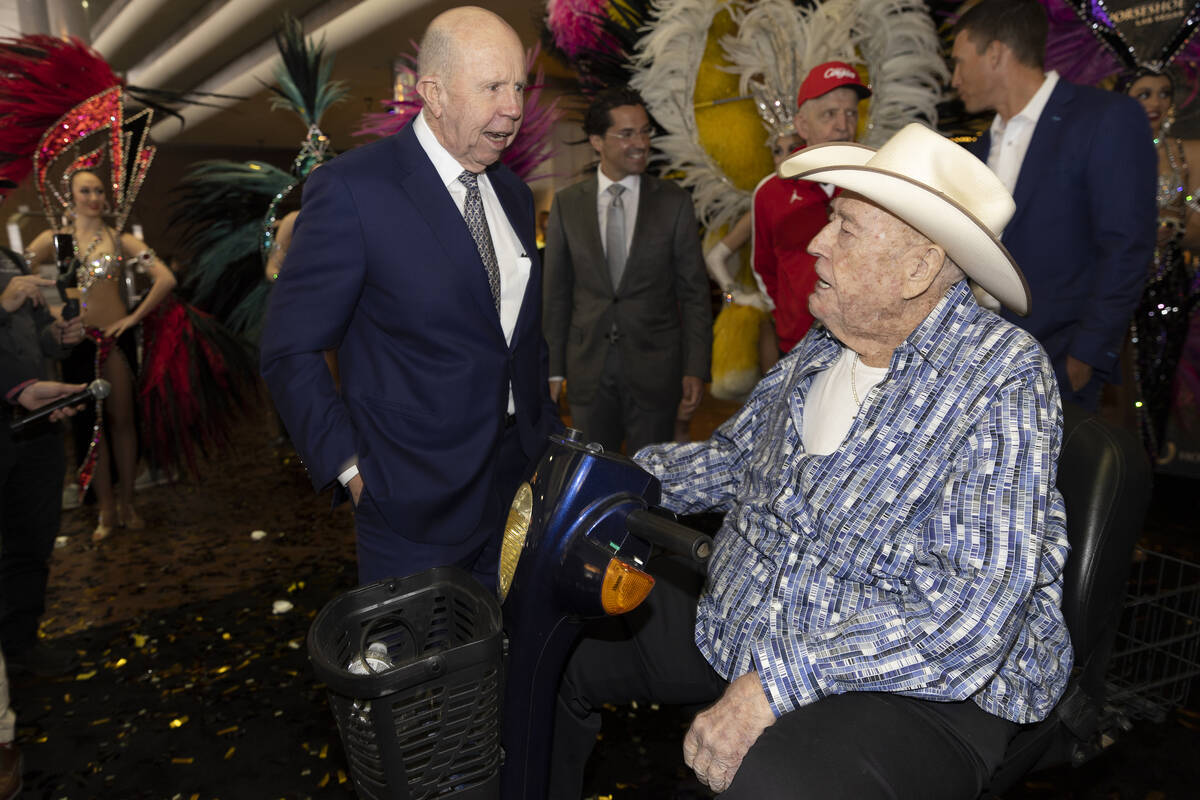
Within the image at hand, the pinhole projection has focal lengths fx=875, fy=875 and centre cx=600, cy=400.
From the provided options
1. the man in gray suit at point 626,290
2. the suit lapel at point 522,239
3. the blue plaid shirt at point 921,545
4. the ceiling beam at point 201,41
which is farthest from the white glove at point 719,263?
the ceiling beam at point 201,41

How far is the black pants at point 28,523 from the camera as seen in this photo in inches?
112

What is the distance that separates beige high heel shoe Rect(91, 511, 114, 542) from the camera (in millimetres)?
4500

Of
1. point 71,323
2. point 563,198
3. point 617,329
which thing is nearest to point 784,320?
point 617,329

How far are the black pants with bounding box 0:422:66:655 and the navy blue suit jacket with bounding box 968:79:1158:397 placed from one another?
3151 mm

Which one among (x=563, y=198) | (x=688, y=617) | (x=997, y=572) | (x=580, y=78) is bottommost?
(x=688, y=617)

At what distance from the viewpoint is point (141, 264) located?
15.4ft

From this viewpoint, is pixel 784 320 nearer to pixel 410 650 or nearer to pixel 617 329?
pixel 617 329

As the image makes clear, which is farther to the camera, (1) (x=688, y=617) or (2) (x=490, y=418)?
(2) (x=490, y=418)

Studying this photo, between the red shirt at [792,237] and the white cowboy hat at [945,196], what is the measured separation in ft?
4.52

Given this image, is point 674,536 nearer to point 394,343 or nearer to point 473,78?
point 394,343

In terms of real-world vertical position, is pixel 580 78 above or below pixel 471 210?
above

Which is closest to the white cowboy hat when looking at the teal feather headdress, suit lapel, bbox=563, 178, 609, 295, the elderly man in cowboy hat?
the elderly man in cowboy hat

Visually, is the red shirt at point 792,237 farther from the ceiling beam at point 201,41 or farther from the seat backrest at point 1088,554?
the ceiling beam at point 201,41

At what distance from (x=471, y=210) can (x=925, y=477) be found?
109 centimetres
